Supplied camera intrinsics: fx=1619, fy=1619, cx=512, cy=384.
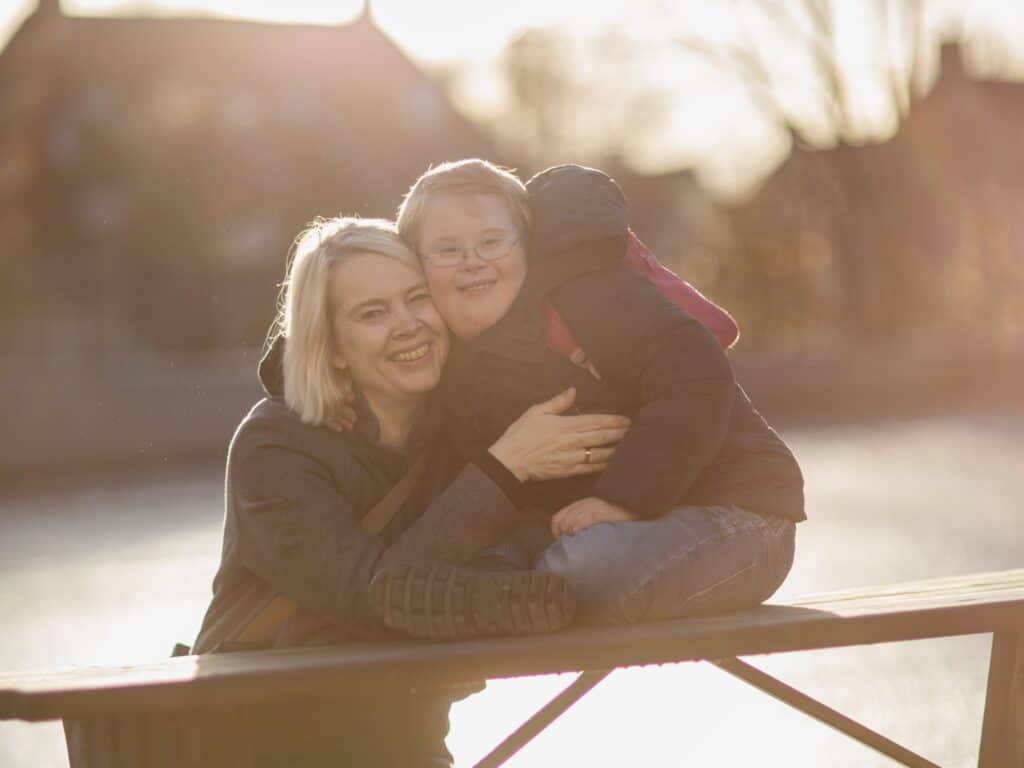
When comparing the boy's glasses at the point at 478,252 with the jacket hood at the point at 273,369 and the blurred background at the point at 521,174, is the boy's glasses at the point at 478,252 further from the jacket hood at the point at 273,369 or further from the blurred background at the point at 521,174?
the blurred background at the point at 521,174

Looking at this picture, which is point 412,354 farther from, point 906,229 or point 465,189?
point 906,229

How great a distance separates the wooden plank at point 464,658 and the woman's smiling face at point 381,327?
68 cm

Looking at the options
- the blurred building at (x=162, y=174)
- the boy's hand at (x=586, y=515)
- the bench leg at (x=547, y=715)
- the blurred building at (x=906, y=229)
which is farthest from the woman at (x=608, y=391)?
the blurred building at (x=162, y=174)

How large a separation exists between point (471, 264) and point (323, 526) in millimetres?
710

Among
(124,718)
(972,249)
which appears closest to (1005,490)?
(124,718)

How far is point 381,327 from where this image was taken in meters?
3.67

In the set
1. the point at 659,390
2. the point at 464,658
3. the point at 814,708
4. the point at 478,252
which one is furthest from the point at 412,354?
the point at 814,708

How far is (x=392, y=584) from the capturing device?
3135 millimetres

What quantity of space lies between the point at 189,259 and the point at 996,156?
21904 mm

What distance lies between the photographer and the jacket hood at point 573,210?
3578mm

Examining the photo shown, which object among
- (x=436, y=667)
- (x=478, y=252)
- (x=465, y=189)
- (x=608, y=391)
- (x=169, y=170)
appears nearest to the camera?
(x=436, y=667)

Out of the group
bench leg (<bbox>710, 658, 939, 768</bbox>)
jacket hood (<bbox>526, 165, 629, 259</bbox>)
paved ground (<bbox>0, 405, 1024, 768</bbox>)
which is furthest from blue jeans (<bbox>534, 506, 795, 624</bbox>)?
paved ground (<bbox>0, 405, 1024, 768</bbox>)

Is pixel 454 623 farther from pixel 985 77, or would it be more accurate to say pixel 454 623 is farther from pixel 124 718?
pixel 985 77

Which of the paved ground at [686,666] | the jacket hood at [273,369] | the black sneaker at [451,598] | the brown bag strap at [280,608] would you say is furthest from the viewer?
the paved ground at [686,666]
